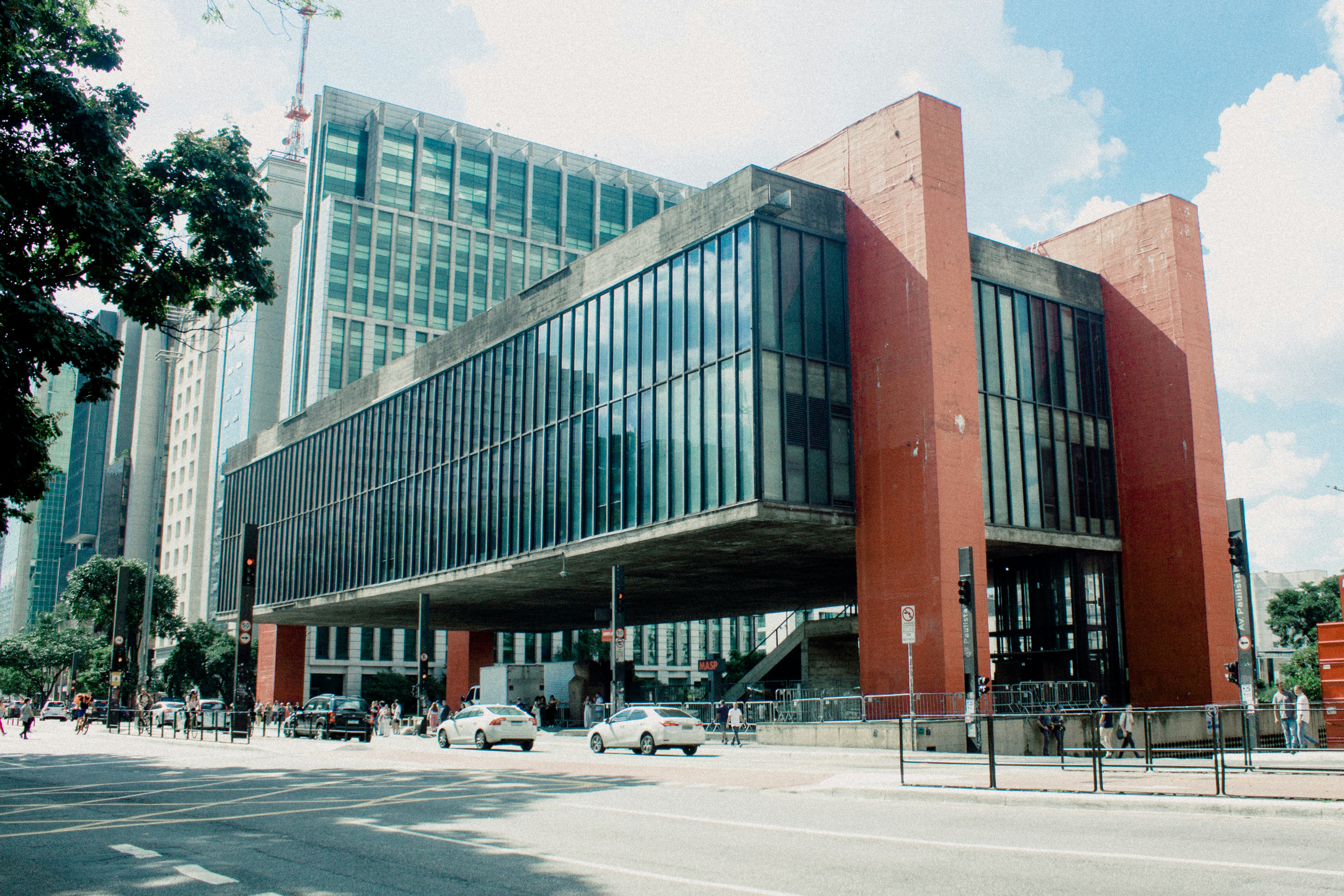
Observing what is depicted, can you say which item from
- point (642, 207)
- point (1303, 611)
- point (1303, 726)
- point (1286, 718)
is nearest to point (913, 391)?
point (1286, 718)

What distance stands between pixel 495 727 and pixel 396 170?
281 ft

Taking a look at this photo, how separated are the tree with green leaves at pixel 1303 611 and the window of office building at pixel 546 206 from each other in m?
76.7

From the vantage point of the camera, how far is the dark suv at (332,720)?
38.2 meters

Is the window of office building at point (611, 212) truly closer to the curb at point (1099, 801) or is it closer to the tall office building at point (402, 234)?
the tall office building at point (402, 234)

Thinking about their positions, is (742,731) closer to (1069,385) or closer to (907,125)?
(1069,385)

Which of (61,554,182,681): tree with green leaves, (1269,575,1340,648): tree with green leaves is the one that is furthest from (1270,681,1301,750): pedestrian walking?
(61,554,182,681): tree with green leaves

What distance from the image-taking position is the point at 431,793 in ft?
54.9

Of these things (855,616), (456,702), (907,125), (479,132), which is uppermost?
(479,132)

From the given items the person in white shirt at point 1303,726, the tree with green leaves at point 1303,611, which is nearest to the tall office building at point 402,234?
Answer: the tree with green leaves at point 1303,611

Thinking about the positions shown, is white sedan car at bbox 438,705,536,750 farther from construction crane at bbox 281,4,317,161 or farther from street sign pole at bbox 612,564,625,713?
construction crane at bbox 281,4,317,161

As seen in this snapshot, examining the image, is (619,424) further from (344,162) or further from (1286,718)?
(344,162)

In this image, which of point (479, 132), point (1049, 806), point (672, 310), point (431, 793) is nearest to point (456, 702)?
point (672, 310)

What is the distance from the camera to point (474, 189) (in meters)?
111

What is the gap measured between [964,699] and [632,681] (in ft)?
95.2
